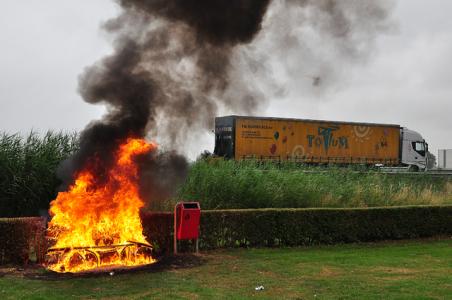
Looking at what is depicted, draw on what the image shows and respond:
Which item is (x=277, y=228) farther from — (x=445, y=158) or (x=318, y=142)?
(x=445, y=158)

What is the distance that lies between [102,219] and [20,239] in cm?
167

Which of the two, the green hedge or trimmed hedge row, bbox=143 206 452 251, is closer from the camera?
the green hedge

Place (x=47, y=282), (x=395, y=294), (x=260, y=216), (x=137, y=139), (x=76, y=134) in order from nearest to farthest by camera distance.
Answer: (x=395, y=294) < (x=47, y=282) < (x=137, y=139) < (x=260, y=216) < (x=76, y=134)

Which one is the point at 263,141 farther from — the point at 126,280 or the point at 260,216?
the point at 126,280

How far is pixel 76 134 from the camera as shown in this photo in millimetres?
15406

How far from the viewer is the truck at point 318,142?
30.0m

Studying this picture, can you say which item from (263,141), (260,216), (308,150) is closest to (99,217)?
(260,216)

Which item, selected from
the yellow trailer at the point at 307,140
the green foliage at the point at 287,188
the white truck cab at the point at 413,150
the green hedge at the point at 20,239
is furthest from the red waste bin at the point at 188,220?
the white truck cab at the point at 413,150

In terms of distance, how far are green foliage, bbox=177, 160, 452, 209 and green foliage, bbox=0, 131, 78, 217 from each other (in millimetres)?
3555

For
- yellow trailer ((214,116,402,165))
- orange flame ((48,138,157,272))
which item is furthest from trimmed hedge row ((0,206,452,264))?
yellow trailer ((214,116,402,165))

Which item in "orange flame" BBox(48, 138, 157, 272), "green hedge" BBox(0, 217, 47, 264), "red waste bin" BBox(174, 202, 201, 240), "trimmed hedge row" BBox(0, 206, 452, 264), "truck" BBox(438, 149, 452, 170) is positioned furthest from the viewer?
"truck" BBox(438, 149, 452, 170)

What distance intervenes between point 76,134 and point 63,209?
609cm

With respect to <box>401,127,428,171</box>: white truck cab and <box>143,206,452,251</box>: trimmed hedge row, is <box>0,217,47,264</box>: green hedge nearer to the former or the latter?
<box>143,206,452,251</box>: trimmed hedge row

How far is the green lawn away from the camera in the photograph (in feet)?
25.5
